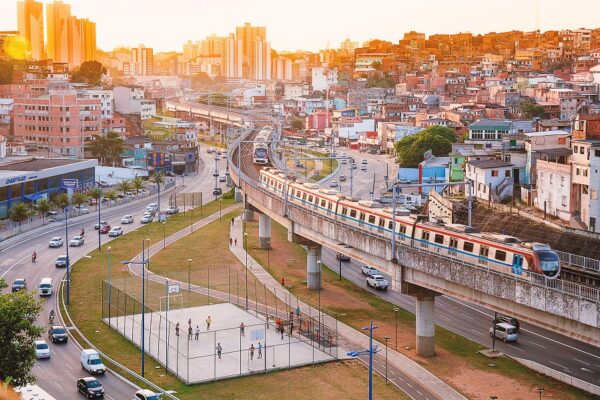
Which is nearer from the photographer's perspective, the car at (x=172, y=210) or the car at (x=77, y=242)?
the car at (x=77, y=242)

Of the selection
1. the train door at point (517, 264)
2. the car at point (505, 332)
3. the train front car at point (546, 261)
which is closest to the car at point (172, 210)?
the car at point (505, 332)

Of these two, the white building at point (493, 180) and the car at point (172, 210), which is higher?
the white building at point (493, 180)

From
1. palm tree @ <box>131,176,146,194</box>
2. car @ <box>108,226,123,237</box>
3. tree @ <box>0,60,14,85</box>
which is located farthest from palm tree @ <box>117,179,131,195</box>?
tree @ <box>0,60,14,85</box>

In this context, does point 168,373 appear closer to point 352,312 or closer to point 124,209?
point 352,312

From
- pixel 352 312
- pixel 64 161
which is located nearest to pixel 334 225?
pixel 352 312

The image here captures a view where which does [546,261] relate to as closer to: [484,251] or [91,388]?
[484,251]

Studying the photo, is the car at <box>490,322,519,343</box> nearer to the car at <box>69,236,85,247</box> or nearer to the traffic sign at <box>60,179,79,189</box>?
the car at <box>69,236,85,247</box>

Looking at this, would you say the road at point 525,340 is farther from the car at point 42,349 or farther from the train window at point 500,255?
the car at point 42,349
